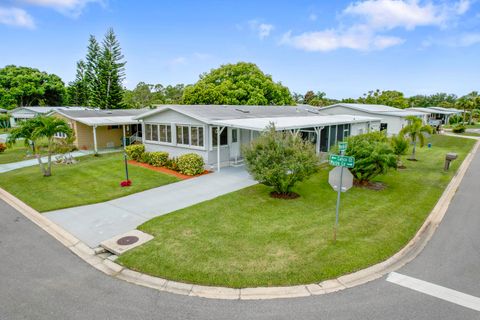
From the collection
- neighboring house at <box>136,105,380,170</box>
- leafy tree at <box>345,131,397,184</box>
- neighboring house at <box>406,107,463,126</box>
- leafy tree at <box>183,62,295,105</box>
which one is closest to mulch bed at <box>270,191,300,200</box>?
leafy tree at <box>345,131,397,184</box>

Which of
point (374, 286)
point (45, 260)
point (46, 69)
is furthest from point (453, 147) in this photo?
point (46, 69)

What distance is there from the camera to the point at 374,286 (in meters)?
5.92

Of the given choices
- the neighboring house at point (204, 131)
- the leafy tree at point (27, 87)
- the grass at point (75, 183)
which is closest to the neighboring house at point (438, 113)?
the neighboring house at point (204, 131)

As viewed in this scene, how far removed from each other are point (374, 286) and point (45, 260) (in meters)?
7.48

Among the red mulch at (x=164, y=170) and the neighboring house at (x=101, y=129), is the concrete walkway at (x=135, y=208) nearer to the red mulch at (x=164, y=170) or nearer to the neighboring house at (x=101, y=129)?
the red mulch at (x=164, y=170)

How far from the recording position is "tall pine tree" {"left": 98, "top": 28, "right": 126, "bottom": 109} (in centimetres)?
4078

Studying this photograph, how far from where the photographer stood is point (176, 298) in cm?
556

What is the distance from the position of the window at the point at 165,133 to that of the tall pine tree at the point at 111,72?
26794 mm

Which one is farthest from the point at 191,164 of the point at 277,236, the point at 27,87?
the point at 27,87

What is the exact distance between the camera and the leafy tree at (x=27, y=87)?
53281 millimetres

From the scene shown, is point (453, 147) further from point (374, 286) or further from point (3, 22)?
point (3, 22)

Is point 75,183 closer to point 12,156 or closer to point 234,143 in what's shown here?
point 234,143

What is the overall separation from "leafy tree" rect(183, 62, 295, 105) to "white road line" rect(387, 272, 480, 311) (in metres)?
30.2

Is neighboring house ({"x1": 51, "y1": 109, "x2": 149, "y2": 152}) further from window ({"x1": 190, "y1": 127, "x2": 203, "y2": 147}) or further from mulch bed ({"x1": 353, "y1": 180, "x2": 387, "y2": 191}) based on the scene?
mulch bed ({"x1": 353, "y1": 180, "x2": 387, "y2": 191})
